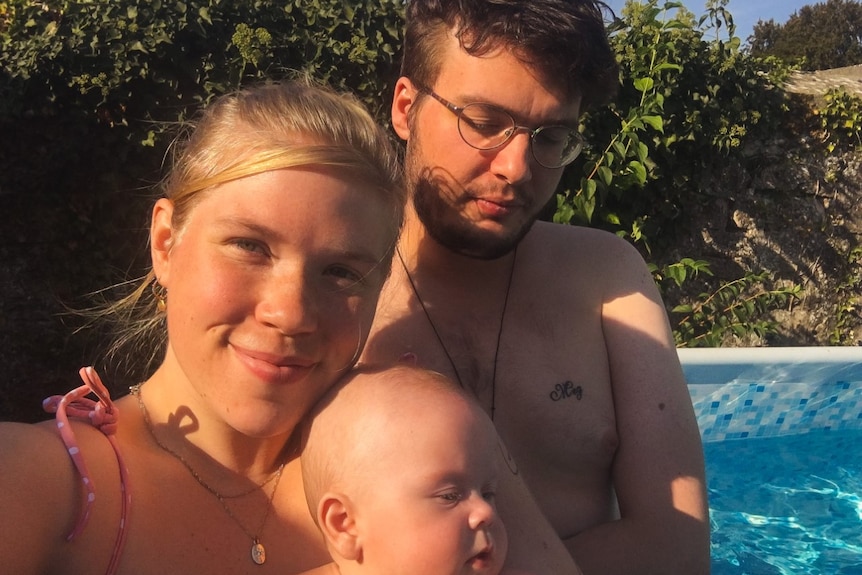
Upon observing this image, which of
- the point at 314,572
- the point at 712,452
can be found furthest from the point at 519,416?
the point at 712,452

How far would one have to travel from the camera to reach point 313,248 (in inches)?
Answer: 60.7

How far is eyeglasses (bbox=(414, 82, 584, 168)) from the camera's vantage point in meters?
2.32

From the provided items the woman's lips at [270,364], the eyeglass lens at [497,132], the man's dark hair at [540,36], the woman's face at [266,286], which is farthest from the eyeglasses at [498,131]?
the woman's lips at [270,364]

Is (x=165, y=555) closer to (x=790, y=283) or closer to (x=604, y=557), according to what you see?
(x=604, y=557)

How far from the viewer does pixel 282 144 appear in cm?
158

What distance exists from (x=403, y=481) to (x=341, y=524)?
17 centimetres

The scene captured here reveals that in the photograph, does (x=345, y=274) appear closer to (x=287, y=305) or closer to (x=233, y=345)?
(x=287, y=305)

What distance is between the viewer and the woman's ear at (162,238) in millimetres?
1662

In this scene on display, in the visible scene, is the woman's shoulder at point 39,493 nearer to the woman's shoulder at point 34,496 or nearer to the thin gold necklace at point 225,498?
the woman's shoulder at point 34,496

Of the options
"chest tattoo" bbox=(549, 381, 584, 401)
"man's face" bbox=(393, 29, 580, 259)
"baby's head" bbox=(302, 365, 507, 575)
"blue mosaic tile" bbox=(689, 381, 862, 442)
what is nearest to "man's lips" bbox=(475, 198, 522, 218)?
"man's face" bbox=(393, 29, 580, 259)

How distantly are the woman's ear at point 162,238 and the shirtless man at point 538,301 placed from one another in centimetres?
88

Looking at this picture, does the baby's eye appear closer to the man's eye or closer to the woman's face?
the woman's face

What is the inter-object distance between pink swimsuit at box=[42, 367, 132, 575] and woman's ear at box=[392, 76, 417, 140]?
54.1 inches

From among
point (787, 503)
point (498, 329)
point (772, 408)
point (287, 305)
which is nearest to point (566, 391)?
point (498, 329)
